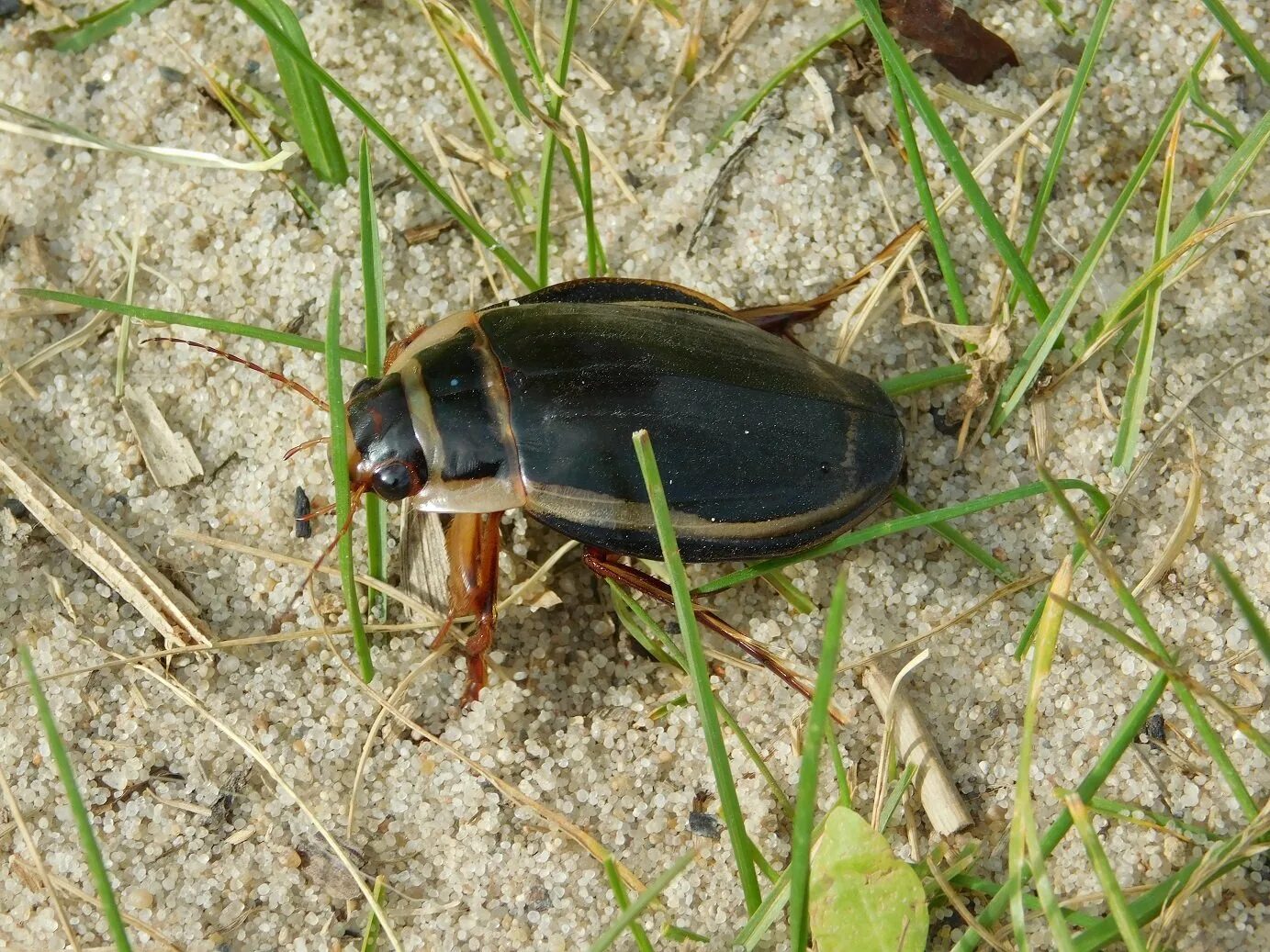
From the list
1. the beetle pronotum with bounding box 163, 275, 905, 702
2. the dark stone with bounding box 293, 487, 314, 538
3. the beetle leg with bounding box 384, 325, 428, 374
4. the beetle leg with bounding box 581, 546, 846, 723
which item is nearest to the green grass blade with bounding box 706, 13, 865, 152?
the beetle pronotum with bounding box 163, 275, 905, 702

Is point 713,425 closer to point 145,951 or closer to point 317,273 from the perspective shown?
point 317,273

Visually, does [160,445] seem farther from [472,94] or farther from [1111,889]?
[1111,889]

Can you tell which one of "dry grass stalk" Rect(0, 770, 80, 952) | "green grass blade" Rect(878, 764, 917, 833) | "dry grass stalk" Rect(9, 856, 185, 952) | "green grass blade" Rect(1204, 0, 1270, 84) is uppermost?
"green grass blade" Rect(1204, 0, 1270, 84)

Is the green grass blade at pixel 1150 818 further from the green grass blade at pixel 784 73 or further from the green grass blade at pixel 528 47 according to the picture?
the green grass blade at pixel 528 47

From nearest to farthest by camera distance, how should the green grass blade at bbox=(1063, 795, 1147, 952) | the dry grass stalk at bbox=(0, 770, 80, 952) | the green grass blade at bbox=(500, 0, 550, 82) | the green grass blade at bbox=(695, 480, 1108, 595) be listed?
1. the green grass blade at bbox=(1063, 795, 1147, 952)
2. the dry grass stalk at bbox=(0, 770, 80, 952)
3. the green grass blade at bbox=(695, 480, 1108, 595)
4. the green grass blade at bbox=(500, 0, 550, 82)

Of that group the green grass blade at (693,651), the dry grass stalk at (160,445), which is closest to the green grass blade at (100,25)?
the dry grass stalk at (160,445)

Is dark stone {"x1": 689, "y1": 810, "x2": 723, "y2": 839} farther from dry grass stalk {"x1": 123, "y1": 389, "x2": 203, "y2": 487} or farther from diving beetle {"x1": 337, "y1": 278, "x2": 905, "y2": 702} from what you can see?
dry grass stalk {"x1": 123, "y1": 389, "x2": 203, "y2": 487}

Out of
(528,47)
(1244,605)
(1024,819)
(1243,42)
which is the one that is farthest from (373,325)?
(1243,42)
